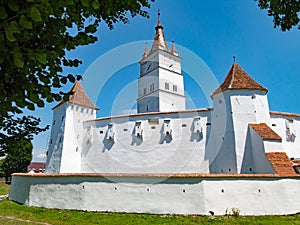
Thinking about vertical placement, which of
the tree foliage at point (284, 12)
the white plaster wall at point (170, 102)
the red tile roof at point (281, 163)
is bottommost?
the red tile roof at point (281, 163)

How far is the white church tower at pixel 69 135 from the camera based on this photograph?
779 inches

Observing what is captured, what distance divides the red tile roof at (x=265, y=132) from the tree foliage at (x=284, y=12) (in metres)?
9.41

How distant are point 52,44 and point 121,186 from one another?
9.65 meters

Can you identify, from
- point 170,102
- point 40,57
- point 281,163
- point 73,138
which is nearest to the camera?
point 40,57

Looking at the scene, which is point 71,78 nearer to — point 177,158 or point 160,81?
point 177,158

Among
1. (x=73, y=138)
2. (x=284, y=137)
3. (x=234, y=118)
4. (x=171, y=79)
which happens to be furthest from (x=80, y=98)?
(x=284, y=137)

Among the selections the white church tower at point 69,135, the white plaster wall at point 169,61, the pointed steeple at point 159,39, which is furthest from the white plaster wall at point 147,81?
the white church tower at point 69,135

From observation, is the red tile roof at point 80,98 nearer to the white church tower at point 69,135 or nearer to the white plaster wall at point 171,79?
the white church tower at point 69,135

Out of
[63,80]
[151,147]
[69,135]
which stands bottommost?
[63,80]

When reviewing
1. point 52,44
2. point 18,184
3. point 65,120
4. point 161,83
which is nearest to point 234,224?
point 52,44

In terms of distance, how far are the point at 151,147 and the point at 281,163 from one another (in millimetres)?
8826

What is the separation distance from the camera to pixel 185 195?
412 inches

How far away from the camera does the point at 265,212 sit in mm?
10367

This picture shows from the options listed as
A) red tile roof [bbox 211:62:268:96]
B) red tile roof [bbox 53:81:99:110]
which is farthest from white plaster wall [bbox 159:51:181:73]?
red tile roof [bbox 211:62:268:96]
